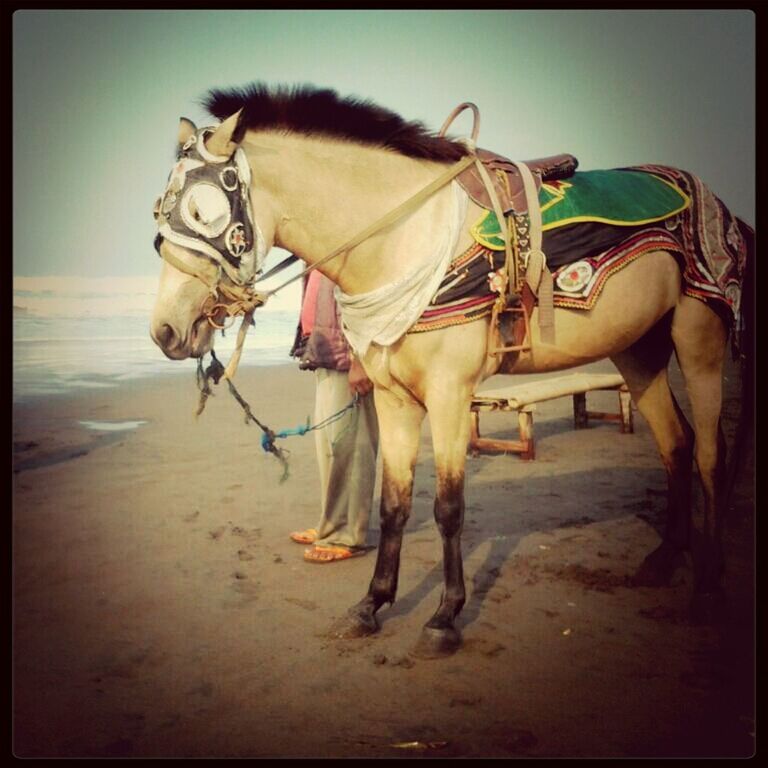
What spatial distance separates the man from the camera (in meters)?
4.24

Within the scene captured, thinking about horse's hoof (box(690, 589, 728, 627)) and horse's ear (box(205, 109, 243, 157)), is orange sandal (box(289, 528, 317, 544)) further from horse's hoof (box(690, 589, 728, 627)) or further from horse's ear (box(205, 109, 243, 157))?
horse's ear (box(205, 109, 243, 157))

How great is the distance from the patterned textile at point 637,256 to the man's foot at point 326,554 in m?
1.83

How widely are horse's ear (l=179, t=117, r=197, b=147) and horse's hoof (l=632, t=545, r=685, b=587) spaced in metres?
3.11

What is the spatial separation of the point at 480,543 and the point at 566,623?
1167 millimetres

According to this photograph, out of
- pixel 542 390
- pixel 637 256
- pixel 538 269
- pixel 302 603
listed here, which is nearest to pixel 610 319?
pixel 637 256

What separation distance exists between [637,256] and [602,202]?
0.99 feet

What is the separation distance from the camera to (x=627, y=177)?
3389mm

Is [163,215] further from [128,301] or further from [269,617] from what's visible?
[128,301]

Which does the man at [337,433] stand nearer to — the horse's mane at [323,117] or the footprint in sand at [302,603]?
the footprint in sand at [302,603]

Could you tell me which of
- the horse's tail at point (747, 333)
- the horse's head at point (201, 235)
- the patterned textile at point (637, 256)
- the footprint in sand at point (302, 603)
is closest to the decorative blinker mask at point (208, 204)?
the horse's head at point (201, 235)

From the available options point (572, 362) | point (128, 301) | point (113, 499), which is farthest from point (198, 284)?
point (128, 301)

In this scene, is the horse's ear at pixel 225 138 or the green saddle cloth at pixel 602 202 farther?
the green saddle cloth at pixel 602 202

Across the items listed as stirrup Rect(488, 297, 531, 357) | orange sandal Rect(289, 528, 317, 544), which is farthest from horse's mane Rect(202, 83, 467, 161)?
orange sandal Rect(289, 528, 317, 544)

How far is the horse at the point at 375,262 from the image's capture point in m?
2.76
